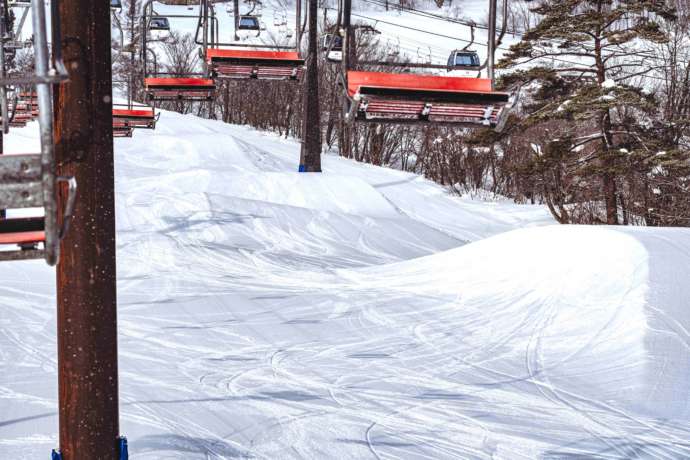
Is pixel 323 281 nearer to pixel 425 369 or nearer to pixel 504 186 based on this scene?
pixel 425 369

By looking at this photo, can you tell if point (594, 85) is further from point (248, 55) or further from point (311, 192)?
point (248, 55)

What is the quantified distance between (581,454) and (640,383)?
7.48 ft

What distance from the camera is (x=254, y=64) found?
1519 cm

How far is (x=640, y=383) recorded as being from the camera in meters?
8.74

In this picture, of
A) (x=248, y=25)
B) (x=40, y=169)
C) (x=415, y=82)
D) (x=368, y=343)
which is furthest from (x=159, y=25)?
(x=40, y=169)

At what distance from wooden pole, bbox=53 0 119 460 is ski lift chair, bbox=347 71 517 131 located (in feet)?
16.3

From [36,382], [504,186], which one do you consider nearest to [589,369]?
[36,382]

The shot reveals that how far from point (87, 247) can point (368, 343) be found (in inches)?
265

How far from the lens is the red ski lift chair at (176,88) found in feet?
61.5

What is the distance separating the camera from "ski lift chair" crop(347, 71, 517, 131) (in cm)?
870

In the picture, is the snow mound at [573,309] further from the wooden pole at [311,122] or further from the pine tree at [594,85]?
the pine tree at [594,85]

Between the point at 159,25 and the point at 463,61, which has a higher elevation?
the point at 159,25

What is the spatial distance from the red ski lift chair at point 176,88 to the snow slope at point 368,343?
2.44m

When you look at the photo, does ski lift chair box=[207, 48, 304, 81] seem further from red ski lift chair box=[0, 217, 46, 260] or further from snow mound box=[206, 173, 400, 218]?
red ski lift chair box=[0, 217, 46, 260]
